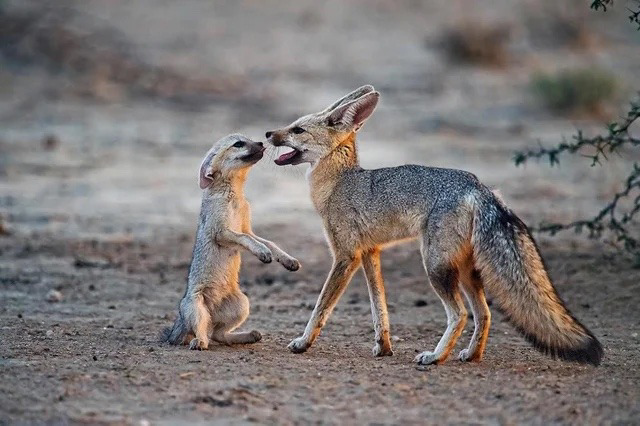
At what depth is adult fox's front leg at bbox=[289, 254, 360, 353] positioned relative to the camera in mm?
7812

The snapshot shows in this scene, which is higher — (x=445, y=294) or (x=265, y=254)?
(x=265, y=254)

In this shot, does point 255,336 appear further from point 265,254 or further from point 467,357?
point 467,357

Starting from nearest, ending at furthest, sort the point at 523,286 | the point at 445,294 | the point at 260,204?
the point at 523,286, the point at 445,294, the point at 260,204

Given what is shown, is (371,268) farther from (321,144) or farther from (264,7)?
(264,7)

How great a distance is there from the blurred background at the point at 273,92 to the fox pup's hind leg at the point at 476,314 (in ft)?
17.4

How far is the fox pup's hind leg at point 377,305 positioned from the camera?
25.5ft

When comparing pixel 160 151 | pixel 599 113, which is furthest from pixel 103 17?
pixel 599 113

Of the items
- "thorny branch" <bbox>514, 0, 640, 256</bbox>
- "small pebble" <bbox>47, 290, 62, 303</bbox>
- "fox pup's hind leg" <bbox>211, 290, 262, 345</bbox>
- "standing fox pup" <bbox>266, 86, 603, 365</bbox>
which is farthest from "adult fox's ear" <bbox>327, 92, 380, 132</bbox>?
"small pebble" <bbox>47, 290, 62, 303</bbox>

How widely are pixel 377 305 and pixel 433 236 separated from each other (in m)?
0.79

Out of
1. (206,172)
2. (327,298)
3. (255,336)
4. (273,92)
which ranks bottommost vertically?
(255,336)

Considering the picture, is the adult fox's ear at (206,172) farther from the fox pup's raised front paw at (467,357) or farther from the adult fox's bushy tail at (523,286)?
the fox pup's raised front paw at (467,357)

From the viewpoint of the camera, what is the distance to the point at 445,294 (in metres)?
7.27

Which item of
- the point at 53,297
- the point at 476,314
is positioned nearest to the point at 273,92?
the point at 53,297

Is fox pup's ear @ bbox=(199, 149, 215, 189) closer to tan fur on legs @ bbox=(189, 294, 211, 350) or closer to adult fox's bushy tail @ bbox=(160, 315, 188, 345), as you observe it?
tan fur on legs @ bbox=(189, 294, 211, 350)
